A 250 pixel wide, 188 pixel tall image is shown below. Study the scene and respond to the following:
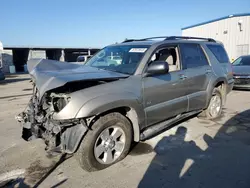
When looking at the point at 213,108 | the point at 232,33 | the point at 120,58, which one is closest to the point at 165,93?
the point at 120,58

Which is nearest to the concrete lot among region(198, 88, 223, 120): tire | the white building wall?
region(198, 88, 223, 120): tire

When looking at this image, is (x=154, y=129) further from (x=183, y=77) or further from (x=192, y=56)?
(x=192, y=56)

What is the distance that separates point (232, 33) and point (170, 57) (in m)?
17.6

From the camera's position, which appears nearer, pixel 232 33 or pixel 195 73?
pixel 195 73

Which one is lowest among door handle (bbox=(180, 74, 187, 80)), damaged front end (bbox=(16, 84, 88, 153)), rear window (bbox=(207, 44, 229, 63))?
damaged front end (bbox=(16, 84, 88, 153))

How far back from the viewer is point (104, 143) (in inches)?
131

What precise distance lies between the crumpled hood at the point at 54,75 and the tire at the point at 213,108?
3.02 m

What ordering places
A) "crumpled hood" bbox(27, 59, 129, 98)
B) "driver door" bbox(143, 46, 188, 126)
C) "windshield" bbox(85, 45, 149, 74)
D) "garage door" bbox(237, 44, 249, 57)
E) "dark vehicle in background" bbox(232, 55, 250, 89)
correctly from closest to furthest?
"crumpled hood" bbox(27, 59, 129, 98) → "driver door" bbox(143, 46, 188, 126) → "windshield" bbox(85, 45, 149, 74) → "dark vehicle in background" bbox(232, 55, 250, 89) → "garage door" bbox(237, 44, 249, 57)

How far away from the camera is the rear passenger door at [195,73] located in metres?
4.62

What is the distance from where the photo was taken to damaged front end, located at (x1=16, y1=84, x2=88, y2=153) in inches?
117

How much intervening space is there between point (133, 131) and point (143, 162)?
507 mm

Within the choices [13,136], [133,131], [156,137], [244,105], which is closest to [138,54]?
[133,131]

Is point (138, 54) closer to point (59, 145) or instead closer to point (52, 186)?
point (59, 145)

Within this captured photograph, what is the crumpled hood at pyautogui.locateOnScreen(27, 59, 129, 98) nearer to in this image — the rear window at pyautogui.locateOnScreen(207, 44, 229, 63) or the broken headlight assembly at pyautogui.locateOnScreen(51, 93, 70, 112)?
the broken headlight assembly at pyautogui.locateOnScreen(51, 93, 70, 112)
